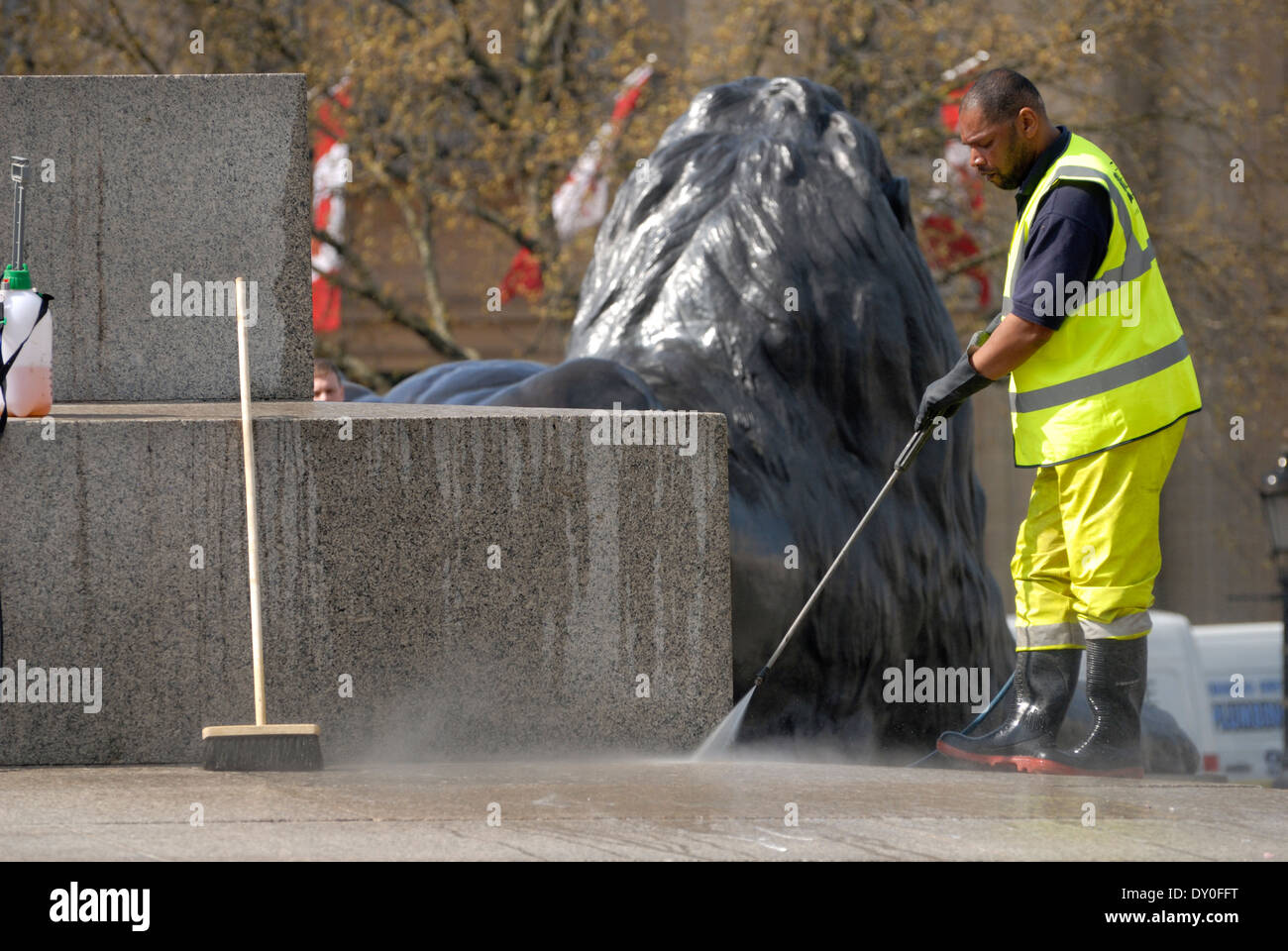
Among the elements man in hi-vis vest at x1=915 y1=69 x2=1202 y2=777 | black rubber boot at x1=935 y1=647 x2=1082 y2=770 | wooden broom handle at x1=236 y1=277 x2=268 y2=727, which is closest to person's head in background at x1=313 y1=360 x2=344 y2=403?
wooden broom handle at x1=236 y1=277 x2=268 y2=727

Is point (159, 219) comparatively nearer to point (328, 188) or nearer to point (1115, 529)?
point (1115, 529)

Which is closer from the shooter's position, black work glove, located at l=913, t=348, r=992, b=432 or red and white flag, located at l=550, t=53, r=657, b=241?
black work glove, located at l=913, t=348, r=992, b=432

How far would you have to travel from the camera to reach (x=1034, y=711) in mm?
4680

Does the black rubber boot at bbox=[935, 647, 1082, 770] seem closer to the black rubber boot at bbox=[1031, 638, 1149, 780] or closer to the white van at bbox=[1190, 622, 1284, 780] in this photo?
the black rubber boot at bbox=[1031, 638, 1149, 780]

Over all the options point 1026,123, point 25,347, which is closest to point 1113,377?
point 1026,123

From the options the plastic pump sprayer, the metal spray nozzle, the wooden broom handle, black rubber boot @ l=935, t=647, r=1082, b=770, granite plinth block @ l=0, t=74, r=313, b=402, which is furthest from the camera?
granite plinth block @ l=0, t=74, r=313, b=402

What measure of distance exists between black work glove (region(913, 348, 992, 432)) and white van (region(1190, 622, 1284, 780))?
1057 cm

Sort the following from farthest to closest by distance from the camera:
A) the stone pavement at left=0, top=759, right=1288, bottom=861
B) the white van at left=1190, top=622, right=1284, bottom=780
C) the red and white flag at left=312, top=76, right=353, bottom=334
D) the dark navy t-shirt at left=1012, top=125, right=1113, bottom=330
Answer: the red and white flag at left=312, top=76, right=353, bottom=334, the white van at left=1190, top=622, right=1284, bottom=780, the dark navy t-shirt at left=1012, top=125, right=1113, bottom=330, the stone pavement at left=0, top=759, right=1288, bottom=861

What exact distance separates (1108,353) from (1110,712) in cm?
84

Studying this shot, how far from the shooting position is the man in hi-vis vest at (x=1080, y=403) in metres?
4.48

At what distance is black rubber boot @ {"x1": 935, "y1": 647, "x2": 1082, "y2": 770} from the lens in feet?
15.3

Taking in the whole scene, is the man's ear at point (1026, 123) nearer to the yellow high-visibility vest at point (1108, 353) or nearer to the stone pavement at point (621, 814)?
the yellow high-visibility vest at point (1108, 353)

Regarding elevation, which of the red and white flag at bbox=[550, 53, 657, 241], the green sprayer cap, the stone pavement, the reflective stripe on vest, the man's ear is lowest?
the stone pavement

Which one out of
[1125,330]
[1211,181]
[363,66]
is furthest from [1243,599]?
[1125,330]
